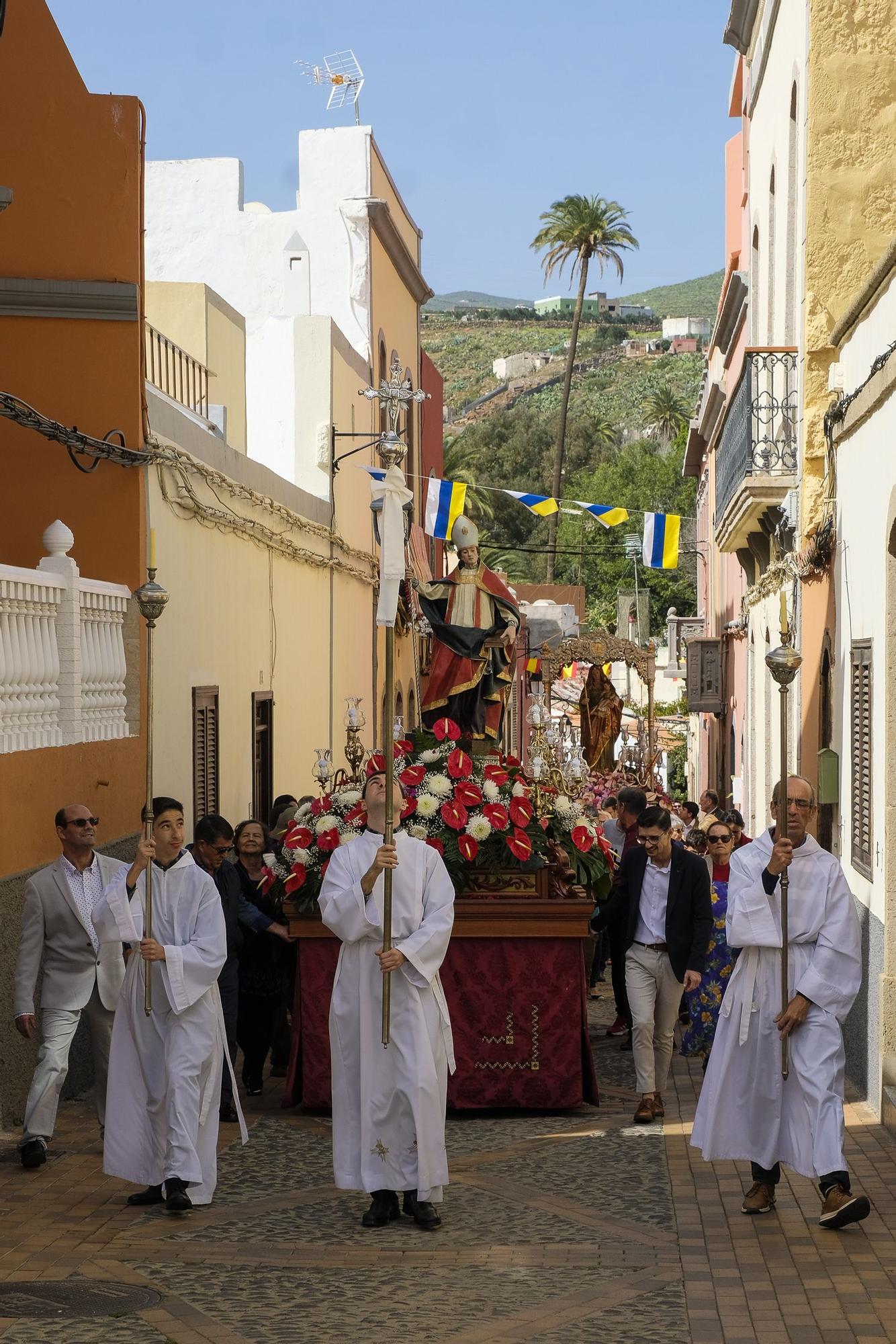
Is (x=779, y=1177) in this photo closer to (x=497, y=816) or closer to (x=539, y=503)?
(x=497, y=816)

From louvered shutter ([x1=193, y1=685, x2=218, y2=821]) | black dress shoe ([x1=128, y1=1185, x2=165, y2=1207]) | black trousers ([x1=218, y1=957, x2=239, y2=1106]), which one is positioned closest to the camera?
black dress shoe ([x1=128, y1=1185, x2=165, y2=1207])

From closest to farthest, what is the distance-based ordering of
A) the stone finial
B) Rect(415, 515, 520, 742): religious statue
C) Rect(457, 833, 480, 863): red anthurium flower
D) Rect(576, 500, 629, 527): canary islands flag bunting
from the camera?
Rect(457, 833, 480, 863): red anthurium flower < the stone finial < Rect(415, 515, 520, 742): religious statue < Rect(576, 500, 629, 527): canary islands flag bunting

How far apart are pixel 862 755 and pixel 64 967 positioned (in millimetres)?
4879

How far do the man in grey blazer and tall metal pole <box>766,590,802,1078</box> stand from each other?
3.07m

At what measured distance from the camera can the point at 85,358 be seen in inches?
460

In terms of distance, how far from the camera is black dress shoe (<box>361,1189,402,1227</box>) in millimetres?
7422

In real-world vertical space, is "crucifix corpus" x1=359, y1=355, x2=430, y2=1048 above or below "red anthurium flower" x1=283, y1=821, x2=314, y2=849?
above

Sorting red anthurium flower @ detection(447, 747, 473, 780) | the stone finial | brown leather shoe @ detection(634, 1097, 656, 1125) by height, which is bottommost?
brown leather shoe @ detection(634, 1097, 656, 1125)

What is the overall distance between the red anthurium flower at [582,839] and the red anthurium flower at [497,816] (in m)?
0.51

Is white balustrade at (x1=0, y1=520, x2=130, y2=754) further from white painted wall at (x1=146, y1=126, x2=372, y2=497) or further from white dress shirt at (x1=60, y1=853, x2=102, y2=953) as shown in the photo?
white painted wall at (x1=146, y1=126, x2=372, y2=497)

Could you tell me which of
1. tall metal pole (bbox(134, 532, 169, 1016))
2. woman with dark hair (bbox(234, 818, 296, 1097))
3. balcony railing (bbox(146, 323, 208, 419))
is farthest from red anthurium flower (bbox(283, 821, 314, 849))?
balcony railing (bbox(146, 323, 208, 419))

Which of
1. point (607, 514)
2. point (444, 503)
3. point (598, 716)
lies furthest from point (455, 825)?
point (598, 716)

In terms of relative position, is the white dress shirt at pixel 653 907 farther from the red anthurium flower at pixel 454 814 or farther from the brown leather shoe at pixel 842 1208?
the brown leather shoe at pixel 842 1208

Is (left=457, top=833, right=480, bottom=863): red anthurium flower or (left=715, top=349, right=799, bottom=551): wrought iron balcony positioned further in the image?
(left=715, top=349, right=799, bottom=551): wrought iron balcony
